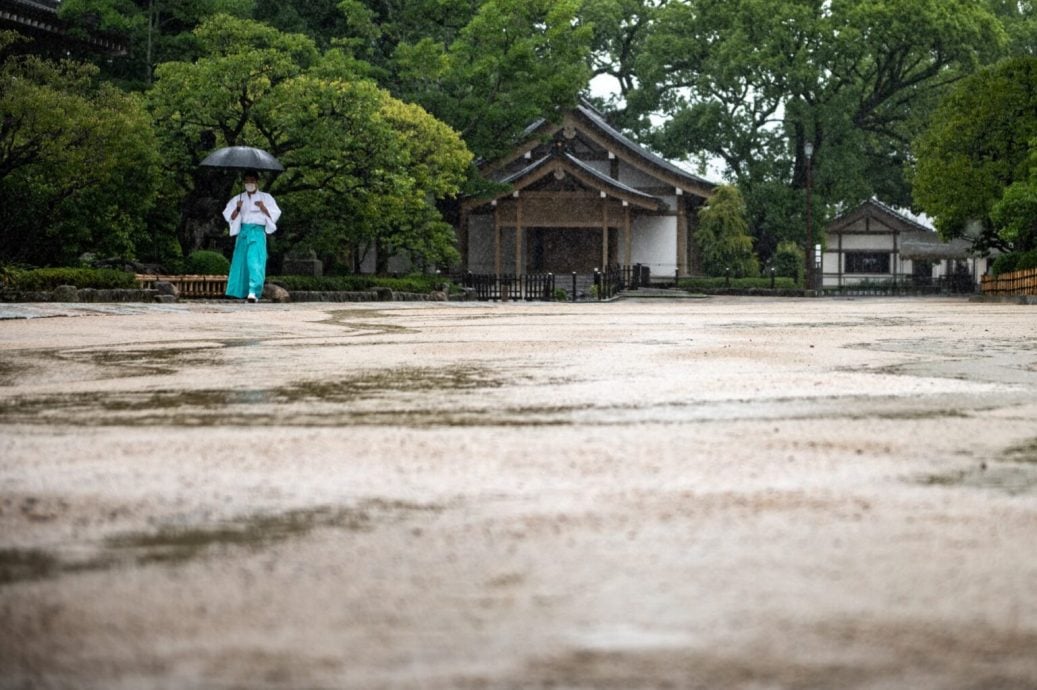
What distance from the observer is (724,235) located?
5038 centimetres

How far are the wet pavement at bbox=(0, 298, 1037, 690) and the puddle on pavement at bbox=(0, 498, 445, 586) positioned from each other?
1 centimetres

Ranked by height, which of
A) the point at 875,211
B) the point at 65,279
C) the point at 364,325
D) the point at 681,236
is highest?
the point at 875,211

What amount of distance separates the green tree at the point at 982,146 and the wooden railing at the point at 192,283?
18.8 m

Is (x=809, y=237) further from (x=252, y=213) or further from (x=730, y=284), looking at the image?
(x=252, y=213)

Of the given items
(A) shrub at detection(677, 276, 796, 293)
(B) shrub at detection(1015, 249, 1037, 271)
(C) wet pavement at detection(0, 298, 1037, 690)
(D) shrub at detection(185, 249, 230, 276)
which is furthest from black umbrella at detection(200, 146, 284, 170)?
(A) shrub at detection(677, 276, 796, 293)

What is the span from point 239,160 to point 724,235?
29.9m

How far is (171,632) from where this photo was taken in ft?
6.74

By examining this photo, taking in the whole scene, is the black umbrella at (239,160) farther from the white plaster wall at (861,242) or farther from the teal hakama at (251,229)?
the white plaster wall at (861,242)

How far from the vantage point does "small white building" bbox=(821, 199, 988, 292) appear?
2360 inches

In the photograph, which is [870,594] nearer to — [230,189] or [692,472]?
[692,472]

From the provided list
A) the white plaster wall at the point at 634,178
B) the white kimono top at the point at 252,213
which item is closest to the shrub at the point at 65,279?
the white kimono top at the point at 252,213

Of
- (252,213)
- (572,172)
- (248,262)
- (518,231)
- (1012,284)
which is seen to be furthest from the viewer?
(518,231)

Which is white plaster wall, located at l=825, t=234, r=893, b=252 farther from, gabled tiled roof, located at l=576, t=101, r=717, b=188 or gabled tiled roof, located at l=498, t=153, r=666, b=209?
gabled tiled roof, located at l=498, t=153, r=666, b=209

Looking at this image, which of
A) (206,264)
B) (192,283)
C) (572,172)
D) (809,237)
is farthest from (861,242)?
(192,283)
